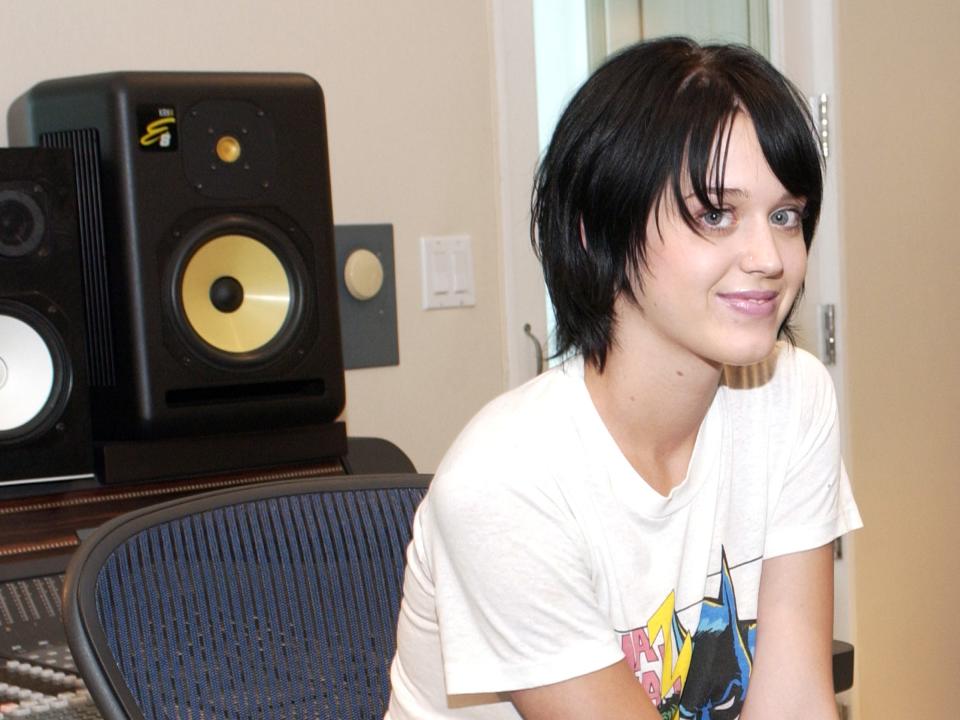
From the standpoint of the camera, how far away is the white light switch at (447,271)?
2.14 meters

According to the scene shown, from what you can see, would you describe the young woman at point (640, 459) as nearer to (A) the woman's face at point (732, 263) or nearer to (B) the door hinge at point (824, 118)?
(A) the woman's face at point (732, 263)

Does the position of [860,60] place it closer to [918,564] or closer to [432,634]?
[918,564]

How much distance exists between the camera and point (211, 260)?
1521 millimetres

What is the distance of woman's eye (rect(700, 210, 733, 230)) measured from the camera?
41.6 inches

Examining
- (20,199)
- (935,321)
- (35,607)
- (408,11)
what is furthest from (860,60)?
(35,607)

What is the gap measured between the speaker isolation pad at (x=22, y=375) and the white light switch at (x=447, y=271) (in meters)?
0.81

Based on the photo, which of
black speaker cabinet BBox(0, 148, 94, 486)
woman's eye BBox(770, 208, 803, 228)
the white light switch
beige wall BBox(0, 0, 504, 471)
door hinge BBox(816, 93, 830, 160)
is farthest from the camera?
door hinge BBox(816, 93, 830, 160)

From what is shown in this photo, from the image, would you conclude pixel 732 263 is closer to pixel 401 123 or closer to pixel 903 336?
pixel 401 123

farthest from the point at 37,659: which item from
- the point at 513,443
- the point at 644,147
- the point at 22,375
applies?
the point at 644,147

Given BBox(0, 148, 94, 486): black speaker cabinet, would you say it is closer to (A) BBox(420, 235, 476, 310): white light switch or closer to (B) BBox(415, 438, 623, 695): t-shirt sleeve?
(B) BBox(415, 438, 623, 695): t-shirt sleeve

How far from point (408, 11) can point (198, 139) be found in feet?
2.36

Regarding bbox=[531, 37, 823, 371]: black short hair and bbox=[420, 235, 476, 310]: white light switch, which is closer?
bbox=[531, 37, 823, 371]: black short hair

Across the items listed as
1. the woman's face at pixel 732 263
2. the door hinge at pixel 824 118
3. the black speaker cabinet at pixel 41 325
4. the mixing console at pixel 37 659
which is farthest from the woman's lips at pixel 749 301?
the door hinge at pixel 824 118

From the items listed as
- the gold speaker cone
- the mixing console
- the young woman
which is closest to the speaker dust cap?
the gold speaker cone
